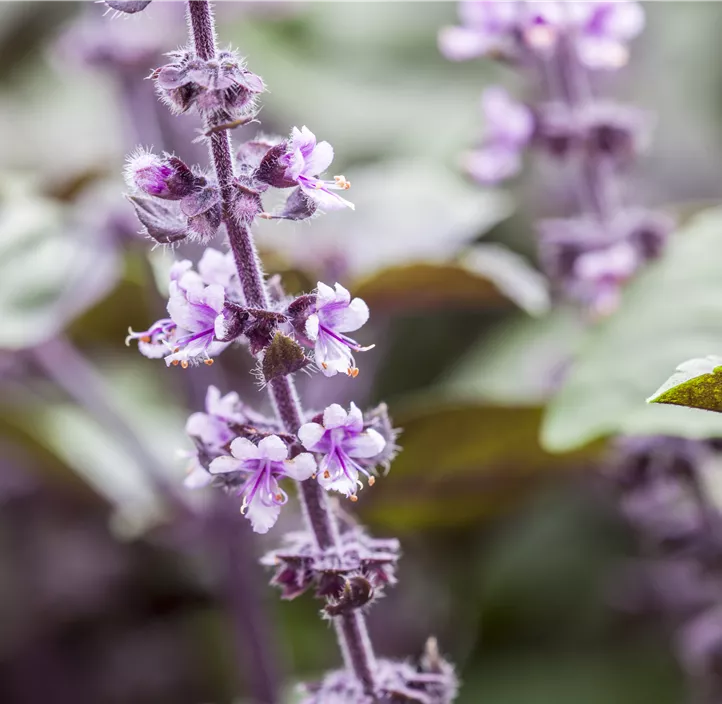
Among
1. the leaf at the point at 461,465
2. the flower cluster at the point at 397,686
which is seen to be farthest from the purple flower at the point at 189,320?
the leaf at the point at 461,465

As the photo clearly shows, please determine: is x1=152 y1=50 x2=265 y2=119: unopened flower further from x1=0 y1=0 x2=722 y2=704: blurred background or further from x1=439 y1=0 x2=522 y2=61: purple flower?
x1=439 y1=0 x2=522 y2=61: purple flower

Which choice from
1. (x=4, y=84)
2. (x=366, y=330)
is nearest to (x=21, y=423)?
(x=366, y=330)

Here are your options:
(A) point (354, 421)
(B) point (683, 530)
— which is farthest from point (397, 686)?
(B) point (683, 530)

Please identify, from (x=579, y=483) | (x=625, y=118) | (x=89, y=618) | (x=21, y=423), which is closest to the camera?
(x=625, y=118)

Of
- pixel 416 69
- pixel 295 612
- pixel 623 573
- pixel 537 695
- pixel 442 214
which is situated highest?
pixel 416 69

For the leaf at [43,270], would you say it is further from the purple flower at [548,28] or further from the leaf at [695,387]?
the leaf at [695,387]

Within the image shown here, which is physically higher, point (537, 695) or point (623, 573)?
point (623, 573)

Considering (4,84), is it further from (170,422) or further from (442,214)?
(442,214)

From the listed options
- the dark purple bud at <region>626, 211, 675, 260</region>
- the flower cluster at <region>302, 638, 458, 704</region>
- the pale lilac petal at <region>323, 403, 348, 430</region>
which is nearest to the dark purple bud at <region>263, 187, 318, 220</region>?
the pale lilac petal at <region>323, 403, 348, 430</region>
